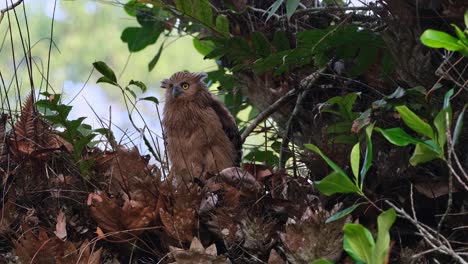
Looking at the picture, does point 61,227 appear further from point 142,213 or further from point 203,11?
point 203,11

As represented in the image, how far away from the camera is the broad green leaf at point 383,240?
1960 millimetres

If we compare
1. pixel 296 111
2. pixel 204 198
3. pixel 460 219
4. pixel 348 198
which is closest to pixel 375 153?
pixel 348 198

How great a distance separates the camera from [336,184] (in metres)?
2.15

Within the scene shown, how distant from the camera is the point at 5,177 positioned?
9.52 ft

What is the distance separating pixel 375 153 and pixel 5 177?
127cm

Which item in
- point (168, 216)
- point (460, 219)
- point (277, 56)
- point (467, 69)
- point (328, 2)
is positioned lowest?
point (460, 219)

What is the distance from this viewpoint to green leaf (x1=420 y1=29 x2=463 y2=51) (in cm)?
200

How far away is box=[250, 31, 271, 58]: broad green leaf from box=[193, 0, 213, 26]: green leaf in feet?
0.87

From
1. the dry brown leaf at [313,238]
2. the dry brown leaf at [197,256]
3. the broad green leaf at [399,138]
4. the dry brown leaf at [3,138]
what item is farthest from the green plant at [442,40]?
the dry brown leaf at [3,138]

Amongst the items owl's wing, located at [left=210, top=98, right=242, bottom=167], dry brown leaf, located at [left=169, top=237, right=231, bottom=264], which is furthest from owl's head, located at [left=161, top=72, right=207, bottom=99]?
dry brown leaf, located at [left=169, top=237, right=231, bottom=264]

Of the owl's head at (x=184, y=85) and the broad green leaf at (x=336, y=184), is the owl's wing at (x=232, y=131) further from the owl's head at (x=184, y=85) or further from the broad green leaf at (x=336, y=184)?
the broad green leaf at (x=336, y=184)

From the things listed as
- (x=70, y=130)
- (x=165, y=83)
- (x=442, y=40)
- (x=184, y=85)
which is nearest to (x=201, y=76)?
(x=184, y=85)

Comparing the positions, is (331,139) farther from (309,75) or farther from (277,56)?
(309,75)

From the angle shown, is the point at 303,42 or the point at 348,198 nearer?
the point at 348,198
